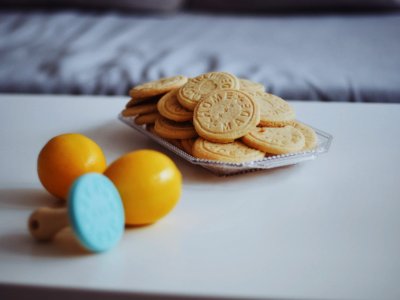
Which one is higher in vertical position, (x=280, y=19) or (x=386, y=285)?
(x=280, y=19)

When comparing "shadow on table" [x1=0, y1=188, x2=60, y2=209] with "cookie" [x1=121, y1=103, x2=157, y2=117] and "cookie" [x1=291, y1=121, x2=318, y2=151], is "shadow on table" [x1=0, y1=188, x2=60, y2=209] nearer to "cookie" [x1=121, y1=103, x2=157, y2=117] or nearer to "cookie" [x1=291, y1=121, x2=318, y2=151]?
"cookie" [x1=121, y1=103, x2=157, y2=117]

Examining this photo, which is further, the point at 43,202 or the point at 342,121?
the point at 342,121

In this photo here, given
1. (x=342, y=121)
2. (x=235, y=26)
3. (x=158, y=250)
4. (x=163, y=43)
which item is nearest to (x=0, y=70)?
(x=163, y=43)

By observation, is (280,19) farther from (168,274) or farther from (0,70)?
(168,274)

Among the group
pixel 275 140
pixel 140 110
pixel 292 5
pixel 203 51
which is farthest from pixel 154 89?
pixel 292 5

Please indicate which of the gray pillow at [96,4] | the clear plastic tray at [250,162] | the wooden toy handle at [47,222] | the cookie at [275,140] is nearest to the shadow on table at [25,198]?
the wooden toy handle at [47,222]

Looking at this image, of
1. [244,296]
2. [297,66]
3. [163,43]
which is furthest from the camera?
[163,43]

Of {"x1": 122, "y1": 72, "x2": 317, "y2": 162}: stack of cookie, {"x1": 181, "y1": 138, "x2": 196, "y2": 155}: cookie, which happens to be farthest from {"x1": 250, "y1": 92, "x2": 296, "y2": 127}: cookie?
{"x1": 181, "y1": 138, "x2": 196, "y2": 155}: cookie
